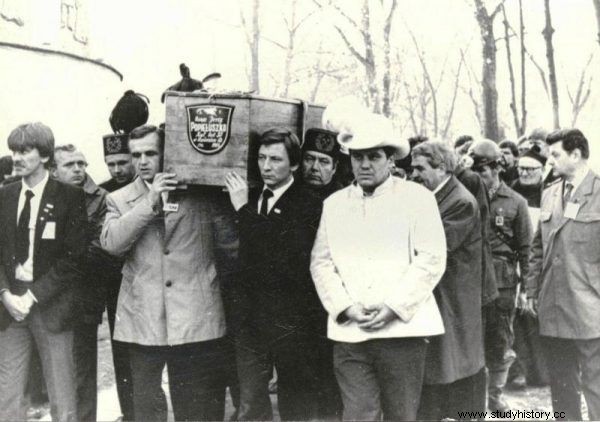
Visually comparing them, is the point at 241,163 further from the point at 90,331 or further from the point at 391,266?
the point at 90,331

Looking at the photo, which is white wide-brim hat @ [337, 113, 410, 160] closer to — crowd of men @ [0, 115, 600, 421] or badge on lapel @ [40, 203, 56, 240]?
crowd of men @ [0, 115, 600, 421]

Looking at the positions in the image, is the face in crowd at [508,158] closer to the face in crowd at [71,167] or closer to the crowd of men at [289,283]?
the crowd of men at [289,283]

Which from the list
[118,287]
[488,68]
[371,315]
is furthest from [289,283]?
[488,68]

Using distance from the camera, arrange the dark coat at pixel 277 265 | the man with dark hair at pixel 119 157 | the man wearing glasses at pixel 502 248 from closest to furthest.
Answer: the dark coat at pixel 277 265 → the man with dark hair at pixel 119 157 → the man wearing glasses at pixel 502 248

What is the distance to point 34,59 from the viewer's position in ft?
26.1

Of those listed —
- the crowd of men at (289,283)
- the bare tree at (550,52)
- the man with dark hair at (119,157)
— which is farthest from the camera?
the bare tree at (550,52)

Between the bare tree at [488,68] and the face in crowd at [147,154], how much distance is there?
15.4 feet

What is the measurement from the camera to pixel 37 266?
11.8 feet

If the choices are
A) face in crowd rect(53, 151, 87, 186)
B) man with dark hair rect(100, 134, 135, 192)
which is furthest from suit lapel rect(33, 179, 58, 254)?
face in crowd rect(53, 151, 87, 186)

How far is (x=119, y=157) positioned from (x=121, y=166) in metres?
0.07

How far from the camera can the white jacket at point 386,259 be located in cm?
302

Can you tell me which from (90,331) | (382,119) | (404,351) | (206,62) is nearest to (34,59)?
(206,62)

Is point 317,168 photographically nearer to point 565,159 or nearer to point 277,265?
point 277,265

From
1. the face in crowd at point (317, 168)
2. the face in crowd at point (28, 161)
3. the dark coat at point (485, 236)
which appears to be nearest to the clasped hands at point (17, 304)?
the face in crowd at point (28, 161)
